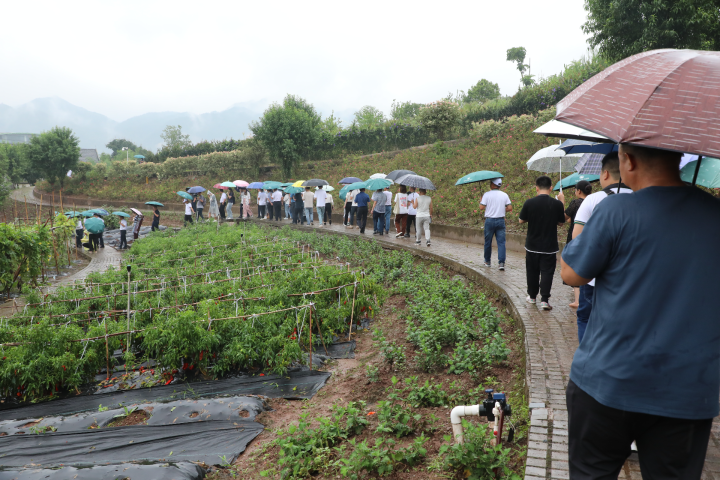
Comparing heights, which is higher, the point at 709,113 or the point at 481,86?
the point at 481,86

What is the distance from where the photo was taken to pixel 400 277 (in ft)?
36.1

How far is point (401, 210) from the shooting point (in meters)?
14.5

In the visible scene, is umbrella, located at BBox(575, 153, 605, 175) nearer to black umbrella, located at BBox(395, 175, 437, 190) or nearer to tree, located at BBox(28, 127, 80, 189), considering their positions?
black umbrella, located at BBox(395, 175, 437, 190)

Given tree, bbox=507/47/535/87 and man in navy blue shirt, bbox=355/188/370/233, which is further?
tree, bbox=507/47/535/87

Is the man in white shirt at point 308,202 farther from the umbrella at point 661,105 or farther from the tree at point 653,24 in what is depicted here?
the umbrella at point 661,105

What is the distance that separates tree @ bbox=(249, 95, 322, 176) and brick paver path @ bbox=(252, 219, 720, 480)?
24600mm

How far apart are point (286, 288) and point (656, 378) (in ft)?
25.5

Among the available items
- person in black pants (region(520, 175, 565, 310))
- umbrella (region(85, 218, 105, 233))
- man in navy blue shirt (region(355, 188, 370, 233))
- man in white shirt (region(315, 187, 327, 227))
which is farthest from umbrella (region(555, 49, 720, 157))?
umbrella (region(85, 218, 105, 233))

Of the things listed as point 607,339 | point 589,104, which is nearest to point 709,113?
point 589,104

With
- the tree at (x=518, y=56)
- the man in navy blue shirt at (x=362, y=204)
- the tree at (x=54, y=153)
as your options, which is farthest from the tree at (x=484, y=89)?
the man in navy blue shirt at (x=362, y=204)

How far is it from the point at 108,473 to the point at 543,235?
17.9 ft

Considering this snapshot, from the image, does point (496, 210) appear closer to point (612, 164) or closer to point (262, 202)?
point (612, 164)

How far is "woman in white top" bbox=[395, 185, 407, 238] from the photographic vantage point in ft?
47.3

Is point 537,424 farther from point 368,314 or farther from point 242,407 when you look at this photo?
point 368,314
